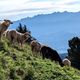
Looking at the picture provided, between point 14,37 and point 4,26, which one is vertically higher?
point 4,26

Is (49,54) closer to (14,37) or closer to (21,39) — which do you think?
(21,39)

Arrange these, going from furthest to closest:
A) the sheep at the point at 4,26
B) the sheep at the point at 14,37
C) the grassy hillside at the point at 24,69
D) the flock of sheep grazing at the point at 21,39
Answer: the sheep at the point at 14,37
the flock of sheep grazing at the point at 21,39
the sheep at the point at 4,26
the grassy hillside at the point at 24,69

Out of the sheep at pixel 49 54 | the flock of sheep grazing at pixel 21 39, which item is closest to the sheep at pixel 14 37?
the flock of sheep grazing at pixel 21 39

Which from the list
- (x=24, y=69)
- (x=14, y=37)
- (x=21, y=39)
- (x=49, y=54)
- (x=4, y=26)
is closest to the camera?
(x=24, y=69)

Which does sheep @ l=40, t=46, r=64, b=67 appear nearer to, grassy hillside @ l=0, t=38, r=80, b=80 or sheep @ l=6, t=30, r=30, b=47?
sheep @ l=6, t=30, r=30, b=47

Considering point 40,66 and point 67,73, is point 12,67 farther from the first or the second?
point 67,73

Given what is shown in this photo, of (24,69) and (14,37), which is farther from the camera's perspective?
(14,37)

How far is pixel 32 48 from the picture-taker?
27.5 m

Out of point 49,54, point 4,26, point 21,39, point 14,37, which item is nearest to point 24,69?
point 4,26

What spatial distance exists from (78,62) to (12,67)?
34.6 m

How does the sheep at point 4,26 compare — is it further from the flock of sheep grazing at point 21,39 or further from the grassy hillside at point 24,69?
the grassy hillside at point 24,69

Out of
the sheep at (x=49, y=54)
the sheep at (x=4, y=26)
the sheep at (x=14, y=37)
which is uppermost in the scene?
the sheep at (x=4, y=26)

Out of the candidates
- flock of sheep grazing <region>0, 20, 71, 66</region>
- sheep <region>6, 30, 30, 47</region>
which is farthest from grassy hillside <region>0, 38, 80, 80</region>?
sheep <region>6, 30, 30, 47</region>

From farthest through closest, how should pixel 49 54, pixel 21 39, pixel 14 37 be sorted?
pixel 49 54, pixel 21 39, pixel 14 37
